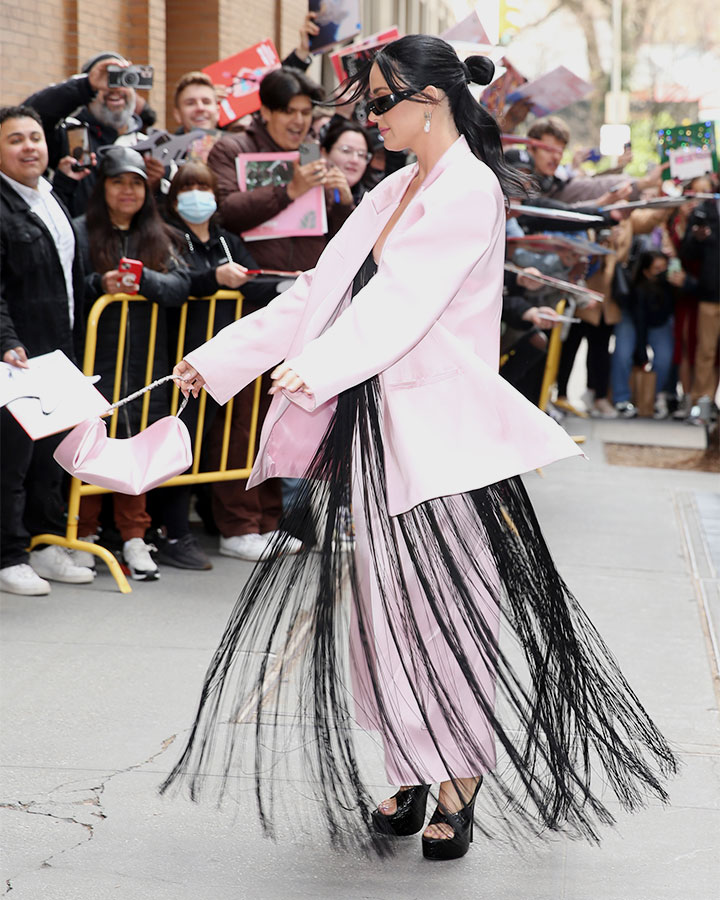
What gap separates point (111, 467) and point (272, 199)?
3082mm

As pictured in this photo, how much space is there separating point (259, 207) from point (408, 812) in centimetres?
371

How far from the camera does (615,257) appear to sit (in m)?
11.6

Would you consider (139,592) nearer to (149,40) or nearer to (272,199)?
(272,199)

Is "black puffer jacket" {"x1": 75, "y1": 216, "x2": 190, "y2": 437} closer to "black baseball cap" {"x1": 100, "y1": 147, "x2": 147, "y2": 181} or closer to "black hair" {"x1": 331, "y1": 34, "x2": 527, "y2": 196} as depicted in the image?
"black baseball cap" {"x1": 100, "y1": 147, "x2": 147, "y2": 181}

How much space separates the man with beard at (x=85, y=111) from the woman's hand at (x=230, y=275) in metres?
0.91

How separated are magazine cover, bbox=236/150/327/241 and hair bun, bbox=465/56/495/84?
2.97 metres

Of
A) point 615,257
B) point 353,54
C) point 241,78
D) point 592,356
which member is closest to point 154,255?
point 353,54

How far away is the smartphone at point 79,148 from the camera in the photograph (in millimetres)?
6320

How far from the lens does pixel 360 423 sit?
3.19 m

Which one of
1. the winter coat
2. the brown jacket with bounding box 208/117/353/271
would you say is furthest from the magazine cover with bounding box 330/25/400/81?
the winter coat

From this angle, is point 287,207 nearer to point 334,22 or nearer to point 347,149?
point 347,149

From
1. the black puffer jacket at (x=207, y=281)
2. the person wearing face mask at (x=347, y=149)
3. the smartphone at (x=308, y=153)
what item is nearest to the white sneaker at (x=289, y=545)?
the black puffer jacket at (x=207, y=281)

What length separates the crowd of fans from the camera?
553cm

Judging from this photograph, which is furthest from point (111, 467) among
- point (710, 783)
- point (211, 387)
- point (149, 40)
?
point (149, 40)
